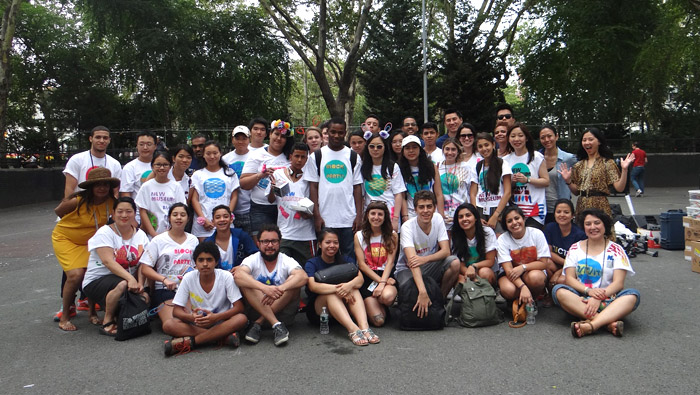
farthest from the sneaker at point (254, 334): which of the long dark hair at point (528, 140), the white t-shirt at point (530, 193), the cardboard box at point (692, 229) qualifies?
the cardboard box at point (692, 229)

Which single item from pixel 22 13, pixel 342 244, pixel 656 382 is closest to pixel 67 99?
pixel 22 13

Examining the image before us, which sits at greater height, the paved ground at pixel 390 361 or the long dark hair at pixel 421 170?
the long dark hair at pixel 421 170

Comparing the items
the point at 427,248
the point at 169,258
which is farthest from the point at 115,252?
the point at 427,248

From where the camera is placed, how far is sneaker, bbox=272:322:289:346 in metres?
4.51

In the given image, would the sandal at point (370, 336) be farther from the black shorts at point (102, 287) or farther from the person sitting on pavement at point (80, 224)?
the person sitting on pavement at point (80, 224)

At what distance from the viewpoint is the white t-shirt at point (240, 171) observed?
5.97 meters

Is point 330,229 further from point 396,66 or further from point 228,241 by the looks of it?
point 396,66

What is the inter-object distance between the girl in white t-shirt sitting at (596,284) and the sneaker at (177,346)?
3318 millimetres

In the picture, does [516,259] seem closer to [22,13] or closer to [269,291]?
[269,291]

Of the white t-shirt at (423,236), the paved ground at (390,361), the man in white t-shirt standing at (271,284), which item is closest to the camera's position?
the paved ground at (390,361)

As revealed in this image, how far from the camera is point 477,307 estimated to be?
4.92 meters

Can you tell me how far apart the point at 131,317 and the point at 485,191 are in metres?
3.97

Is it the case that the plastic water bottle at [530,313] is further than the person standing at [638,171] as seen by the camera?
No

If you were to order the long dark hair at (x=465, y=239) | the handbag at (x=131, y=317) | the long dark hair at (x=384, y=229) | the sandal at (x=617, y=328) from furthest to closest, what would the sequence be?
the long dark hair at (x=465, y=239)
the long dark hair at (x=384, y=229)
the handbag at (x=131, y=317)
the sandal at (x=617, y=328)
